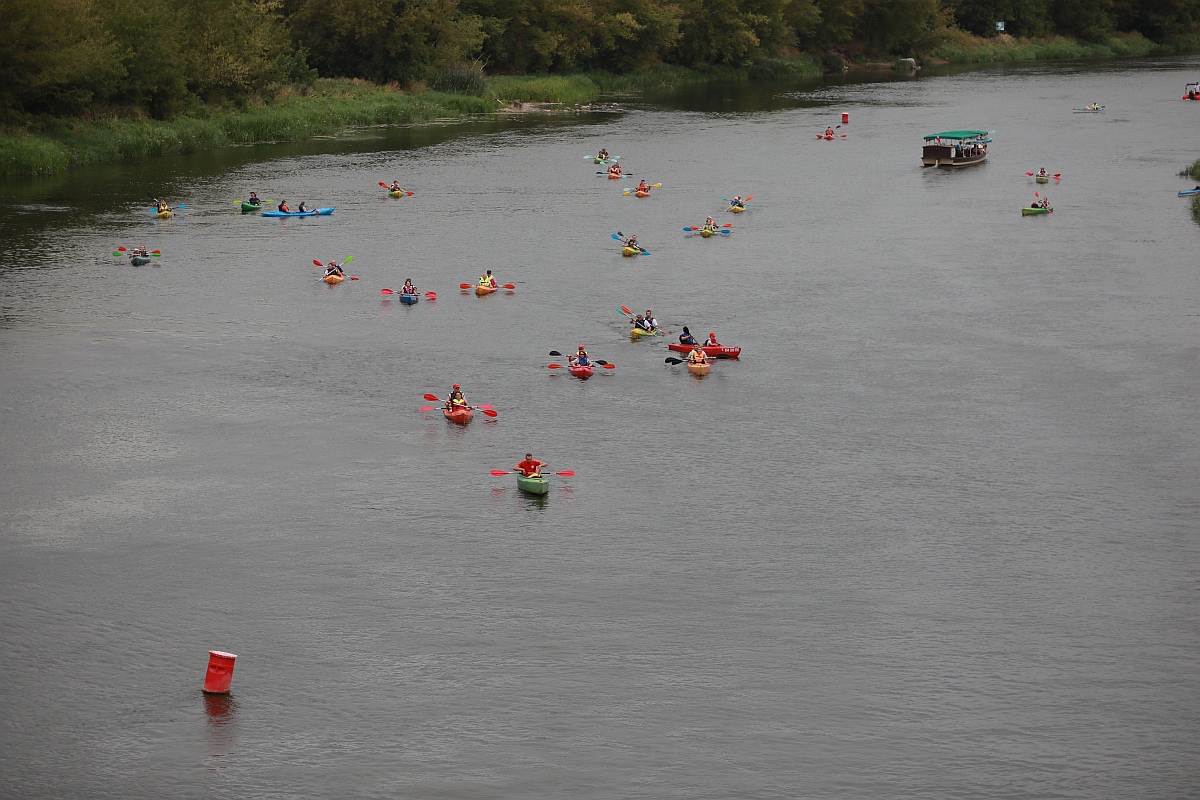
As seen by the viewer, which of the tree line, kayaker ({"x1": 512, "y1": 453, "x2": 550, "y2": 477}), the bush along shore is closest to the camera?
kayaker ({"x1": 512, "y1": 453, "x2": 550, "y2": 477})

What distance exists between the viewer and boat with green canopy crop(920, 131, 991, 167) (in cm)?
7838

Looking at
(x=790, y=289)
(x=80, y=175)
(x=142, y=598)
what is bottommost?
(x=142, y=598)

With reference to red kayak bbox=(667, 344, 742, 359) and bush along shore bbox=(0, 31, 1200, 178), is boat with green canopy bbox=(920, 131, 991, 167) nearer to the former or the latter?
bush along shore bbox=(0, 31, 1200, 178)

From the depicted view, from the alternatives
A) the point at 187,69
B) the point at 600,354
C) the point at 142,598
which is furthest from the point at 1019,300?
the point at 187,69

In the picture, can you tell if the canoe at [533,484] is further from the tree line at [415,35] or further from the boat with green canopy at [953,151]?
the boat with green canopy at [953,151]

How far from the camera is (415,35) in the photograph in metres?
99.4

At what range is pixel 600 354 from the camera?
136 feet

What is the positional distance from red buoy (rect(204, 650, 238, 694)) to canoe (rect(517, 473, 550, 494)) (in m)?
9.46

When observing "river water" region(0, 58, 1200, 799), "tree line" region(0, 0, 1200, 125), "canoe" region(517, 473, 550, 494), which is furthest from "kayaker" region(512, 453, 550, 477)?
"tree line" region(0, 0, 1200, 125)

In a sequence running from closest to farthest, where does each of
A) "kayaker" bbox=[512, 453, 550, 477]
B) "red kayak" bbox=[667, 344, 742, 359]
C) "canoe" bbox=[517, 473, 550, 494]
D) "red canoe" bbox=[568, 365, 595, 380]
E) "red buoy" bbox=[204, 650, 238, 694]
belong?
"red buoy" bbox=[204, 650, 238, 694] < "canoe" bbox=[517, 473, 550, 494] < "kayaker" bbox=[512, 453, 550, 477] < "red canoe" bbox=[568, 365, 595, 380] < "red kayak" bbox=[667, 344, 742, 359]

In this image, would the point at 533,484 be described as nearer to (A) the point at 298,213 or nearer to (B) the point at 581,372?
(B) the point at 581,372

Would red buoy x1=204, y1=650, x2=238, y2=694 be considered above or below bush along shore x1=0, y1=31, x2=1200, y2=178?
below

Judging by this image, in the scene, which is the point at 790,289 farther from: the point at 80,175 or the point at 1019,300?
the point at 80,175

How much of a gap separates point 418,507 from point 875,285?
25526 millimetres
